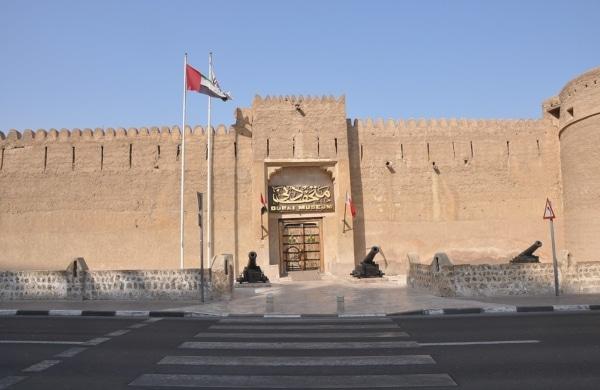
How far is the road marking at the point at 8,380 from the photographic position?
447cm

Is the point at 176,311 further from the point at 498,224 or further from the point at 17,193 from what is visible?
the point at 498,224

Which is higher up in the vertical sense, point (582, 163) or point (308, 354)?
point (582, 163)

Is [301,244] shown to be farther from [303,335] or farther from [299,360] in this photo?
[299,360]

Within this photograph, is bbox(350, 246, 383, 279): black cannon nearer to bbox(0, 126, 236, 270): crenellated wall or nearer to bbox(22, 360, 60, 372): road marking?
bbox(0, 126, 236, 270): crenellated wall

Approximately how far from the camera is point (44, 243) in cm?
2022

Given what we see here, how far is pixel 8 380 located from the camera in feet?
15.3

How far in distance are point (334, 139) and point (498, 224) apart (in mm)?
8009

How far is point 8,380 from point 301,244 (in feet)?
53.9

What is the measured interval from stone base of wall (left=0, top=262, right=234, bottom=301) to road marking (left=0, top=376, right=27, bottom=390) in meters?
7.19

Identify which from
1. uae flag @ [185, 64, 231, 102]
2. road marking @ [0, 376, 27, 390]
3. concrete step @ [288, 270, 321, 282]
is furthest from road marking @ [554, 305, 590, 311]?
uae flag @ [185, 64, 231, 102]

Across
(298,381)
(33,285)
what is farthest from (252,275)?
(298,381)

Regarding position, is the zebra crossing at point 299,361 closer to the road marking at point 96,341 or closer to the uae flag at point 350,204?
the road marking at point 96,341

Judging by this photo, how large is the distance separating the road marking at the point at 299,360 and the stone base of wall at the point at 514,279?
6.91 m

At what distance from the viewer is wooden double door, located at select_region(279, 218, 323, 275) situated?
20.7 m
